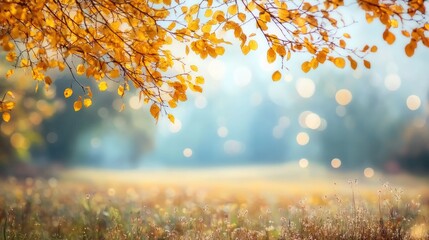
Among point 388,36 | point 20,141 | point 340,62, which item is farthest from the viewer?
point 20,141

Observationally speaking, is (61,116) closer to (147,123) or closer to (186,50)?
(147,123)

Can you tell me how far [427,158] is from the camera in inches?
1166

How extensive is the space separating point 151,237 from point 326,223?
8.03 feet

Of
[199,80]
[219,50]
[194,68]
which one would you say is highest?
[219,50]

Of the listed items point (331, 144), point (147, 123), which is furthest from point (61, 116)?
point (331, 144)

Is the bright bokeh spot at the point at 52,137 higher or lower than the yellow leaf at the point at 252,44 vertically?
higher

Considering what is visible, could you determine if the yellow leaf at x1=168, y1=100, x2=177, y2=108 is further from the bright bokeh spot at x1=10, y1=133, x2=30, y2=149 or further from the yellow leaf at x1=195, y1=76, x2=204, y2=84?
the bright bokeh spot at x1=10, y1=133, x2=30, y2=149

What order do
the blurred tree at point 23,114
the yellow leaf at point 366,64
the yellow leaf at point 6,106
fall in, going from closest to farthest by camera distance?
the yellow leaf at point 366,64, the yellow leaf at point 6,106, the blurred tree at point 23,114

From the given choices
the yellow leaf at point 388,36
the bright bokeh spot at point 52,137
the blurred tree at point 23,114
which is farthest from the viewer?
the bright bokeh spot at point 52,137

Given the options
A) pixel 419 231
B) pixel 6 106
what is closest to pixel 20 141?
pixel 6 106

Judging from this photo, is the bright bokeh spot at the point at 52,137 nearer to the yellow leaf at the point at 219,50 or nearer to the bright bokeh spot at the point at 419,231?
the bright bokeh spot at the point at 419,231

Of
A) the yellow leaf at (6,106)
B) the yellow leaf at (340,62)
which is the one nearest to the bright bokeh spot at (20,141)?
the yellow leaf at (6,106)

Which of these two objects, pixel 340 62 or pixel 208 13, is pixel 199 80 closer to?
pixel 208 13

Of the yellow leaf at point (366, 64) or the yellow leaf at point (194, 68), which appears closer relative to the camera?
the yellow leaf at point (366, 64)
